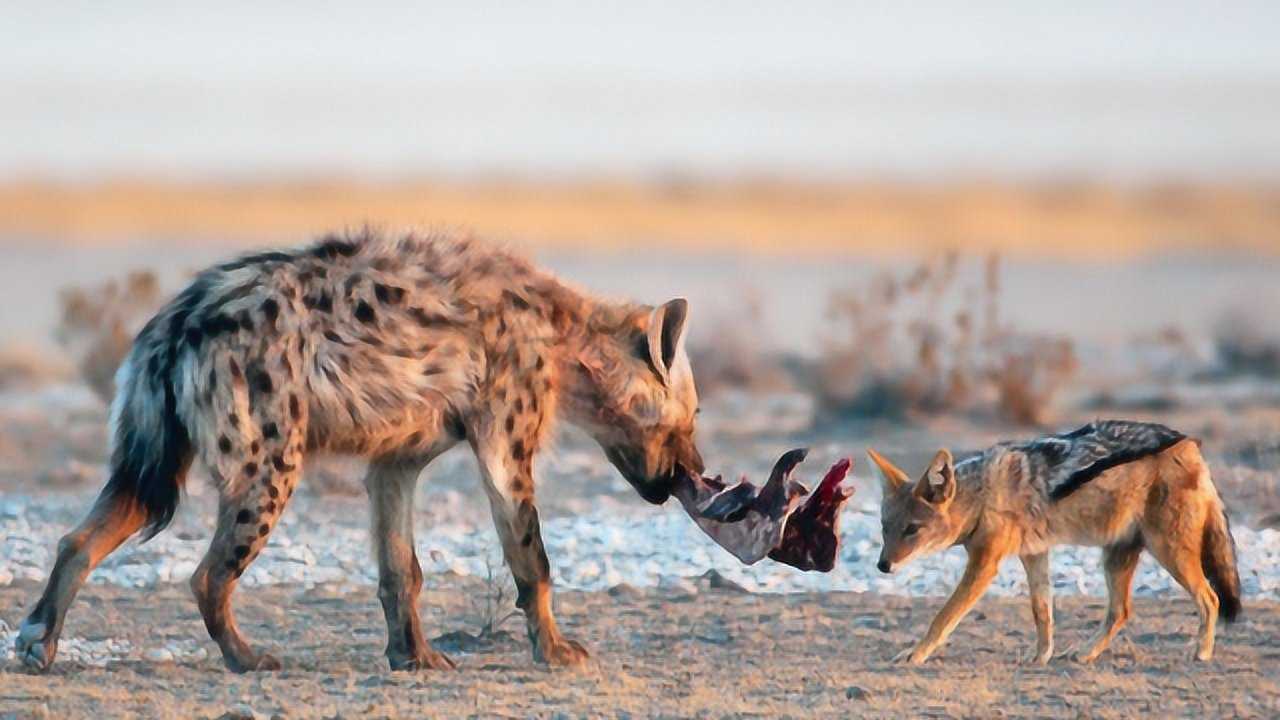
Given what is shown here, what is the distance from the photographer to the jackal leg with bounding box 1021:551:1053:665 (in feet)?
31.2

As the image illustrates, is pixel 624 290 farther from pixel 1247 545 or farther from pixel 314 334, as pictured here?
Result: pixel 314 334

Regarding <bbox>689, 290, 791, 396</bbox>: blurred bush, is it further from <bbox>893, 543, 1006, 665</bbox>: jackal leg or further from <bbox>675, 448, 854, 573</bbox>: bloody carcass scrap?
<bbox>893, 543, 1006, 665</bbox>: jackal leg

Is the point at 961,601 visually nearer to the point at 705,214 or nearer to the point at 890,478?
the point at 890,478

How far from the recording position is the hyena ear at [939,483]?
31.8 ft

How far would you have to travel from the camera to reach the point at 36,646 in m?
8.92

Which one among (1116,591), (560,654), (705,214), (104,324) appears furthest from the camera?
(705,214)

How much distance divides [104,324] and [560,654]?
374 inches

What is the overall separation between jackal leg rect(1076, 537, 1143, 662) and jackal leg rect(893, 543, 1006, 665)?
0.44 metres

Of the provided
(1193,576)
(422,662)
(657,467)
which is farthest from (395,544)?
(1193,576)

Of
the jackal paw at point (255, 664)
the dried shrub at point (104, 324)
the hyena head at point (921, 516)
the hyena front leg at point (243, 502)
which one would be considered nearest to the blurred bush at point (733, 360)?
the dried shrub at point (104, 324)

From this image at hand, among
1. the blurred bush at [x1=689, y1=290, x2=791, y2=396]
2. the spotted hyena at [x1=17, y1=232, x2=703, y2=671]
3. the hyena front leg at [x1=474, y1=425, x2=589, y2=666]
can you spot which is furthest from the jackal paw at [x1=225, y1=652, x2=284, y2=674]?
the blurred bush at [x1=689, y1=290, x2=791, y2=396]

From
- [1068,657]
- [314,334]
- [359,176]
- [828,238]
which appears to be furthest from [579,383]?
[359,176]

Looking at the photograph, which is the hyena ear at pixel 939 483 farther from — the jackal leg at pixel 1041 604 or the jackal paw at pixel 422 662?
the jackal paw at pixel 422 662

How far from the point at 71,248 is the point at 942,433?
24866 millimetres
